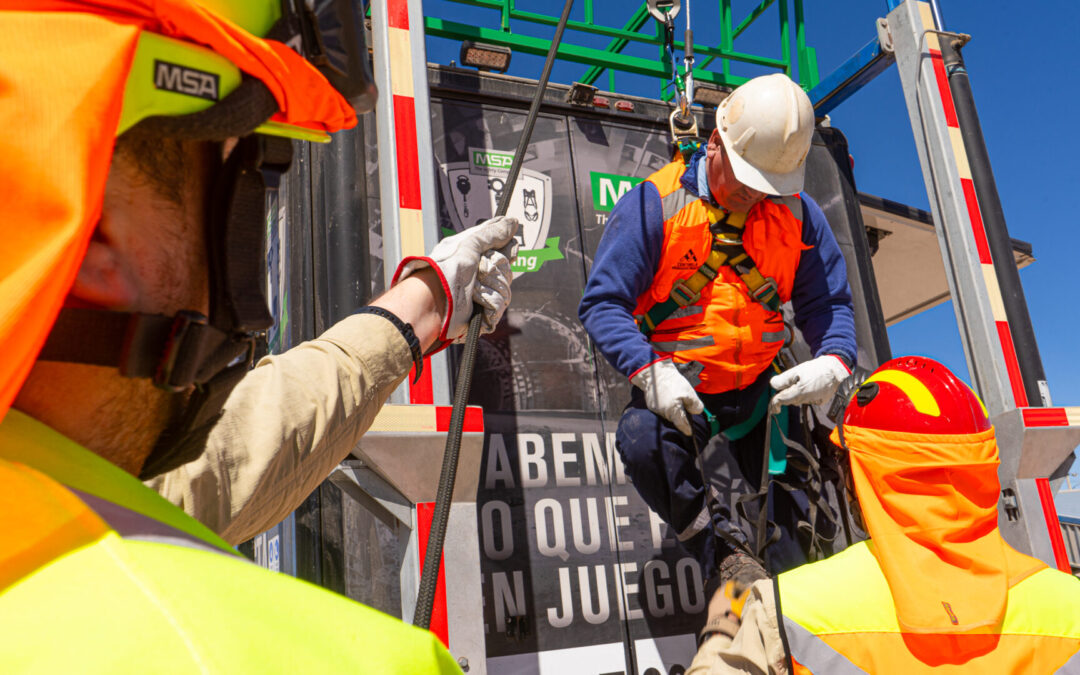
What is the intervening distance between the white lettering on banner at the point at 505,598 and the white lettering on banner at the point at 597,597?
208mm

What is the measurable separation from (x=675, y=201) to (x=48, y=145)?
87.0 inches

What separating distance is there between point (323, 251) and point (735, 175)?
140cm

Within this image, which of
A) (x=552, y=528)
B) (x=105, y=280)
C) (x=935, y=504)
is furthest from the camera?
(x=552, y=528)

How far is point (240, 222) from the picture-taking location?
26.8 inches

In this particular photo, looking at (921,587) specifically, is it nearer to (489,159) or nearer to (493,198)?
(493,198)

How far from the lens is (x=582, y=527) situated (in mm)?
2701

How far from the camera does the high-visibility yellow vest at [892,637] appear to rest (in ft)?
5.26

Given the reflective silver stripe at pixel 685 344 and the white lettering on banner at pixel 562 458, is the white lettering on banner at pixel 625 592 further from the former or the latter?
the reflective silver stripe at pixel 685 344

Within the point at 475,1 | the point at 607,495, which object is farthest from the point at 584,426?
the point at 475,1

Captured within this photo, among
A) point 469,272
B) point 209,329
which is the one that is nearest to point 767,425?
point 469,272

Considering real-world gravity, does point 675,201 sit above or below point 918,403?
above

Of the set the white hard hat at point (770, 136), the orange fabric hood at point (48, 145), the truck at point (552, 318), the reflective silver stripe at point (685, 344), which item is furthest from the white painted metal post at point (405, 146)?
the orange fabric hood at point (48, 145)

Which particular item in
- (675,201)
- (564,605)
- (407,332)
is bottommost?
(564,605)

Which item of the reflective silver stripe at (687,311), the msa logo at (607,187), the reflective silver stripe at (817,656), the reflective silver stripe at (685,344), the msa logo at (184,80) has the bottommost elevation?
the reflective silver stripe at (817,656)
